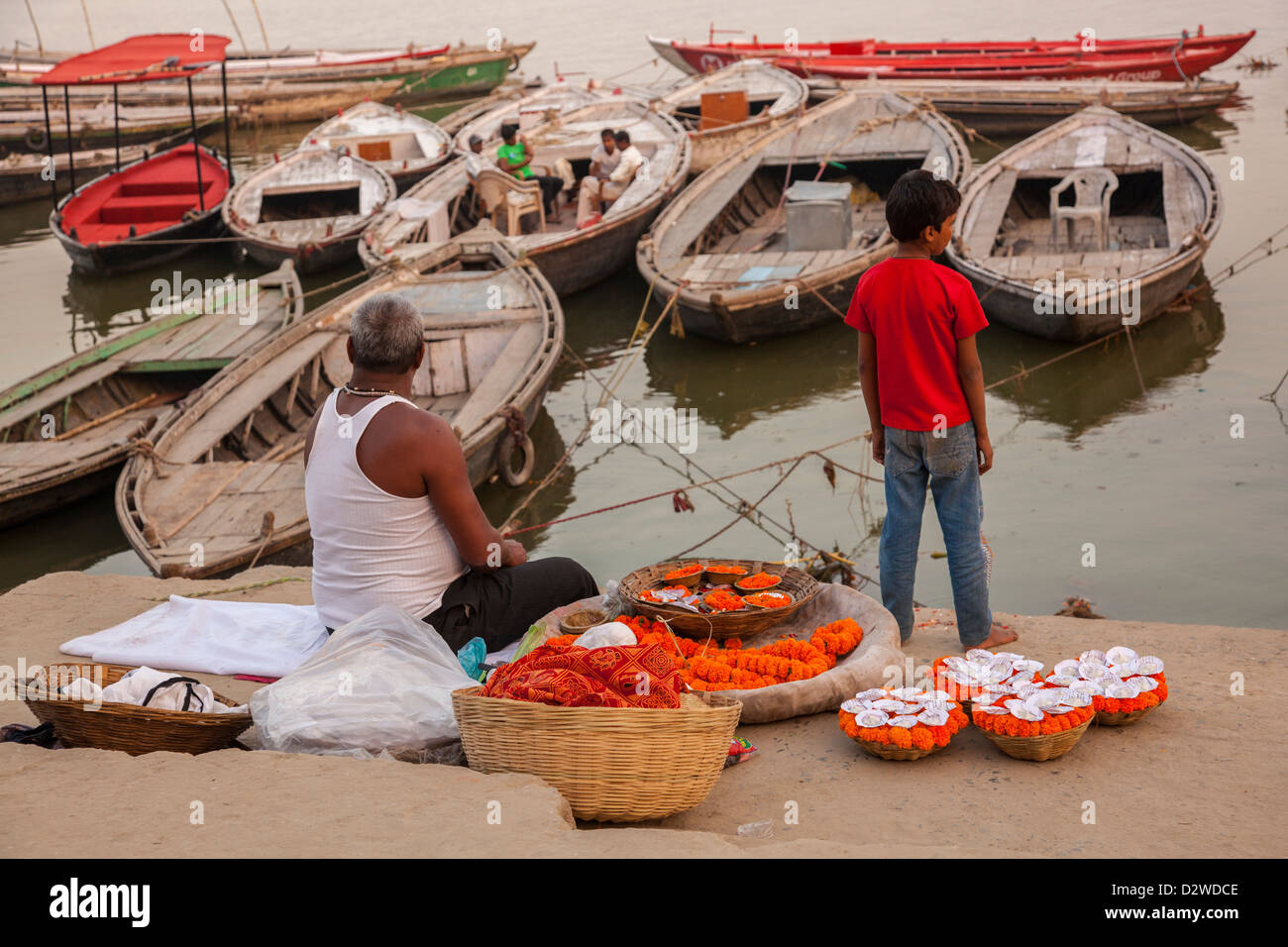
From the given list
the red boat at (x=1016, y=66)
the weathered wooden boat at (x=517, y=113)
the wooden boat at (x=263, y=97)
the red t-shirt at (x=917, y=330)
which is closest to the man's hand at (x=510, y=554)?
the red t-shirt at (x=917, y=330)

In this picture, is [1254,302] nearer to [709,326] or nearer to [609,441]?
[709,326]

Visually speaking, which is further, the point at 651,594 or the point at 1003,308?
the point at 1003,308

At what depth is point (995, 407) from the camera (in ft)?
29.1

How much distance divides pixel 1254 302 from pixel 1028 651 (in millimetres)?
7317

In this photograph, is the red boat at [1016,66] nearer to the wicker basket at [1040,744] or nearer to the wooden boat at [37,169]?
the wooden boat at [37,169]

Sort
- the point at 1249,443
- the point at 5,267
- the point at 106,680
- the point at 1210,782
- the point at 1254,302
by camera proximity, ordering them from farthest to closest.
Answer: the point at 5,267 < the point at 1254,302 < the point at 1249,443 < the point at 106,680 < the point at 1210,782

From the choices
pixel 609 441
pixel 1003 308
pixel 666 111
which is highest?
pixel 666 111

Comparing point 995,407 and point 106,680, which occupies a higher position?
point 106,680

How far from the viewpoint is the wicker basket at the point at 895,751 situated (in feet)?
11.2

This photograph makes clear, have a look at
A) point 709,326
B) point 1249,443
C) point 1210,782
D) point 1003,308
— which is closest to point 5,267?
point 709,326

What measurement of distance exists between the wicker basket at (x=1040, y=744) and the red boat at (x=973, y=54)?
16.8 m

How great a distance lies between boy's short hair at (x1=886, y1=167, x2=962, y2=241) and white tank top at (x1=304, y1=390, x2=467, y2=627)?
5.61ft

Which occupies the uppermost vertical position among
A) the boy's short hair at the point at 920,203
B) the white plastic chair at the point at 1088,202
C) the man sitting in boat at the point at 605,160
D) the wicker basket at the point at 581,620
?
the boy's short hair at the point at 920,203

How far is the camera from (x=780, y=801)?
335 centimetres
